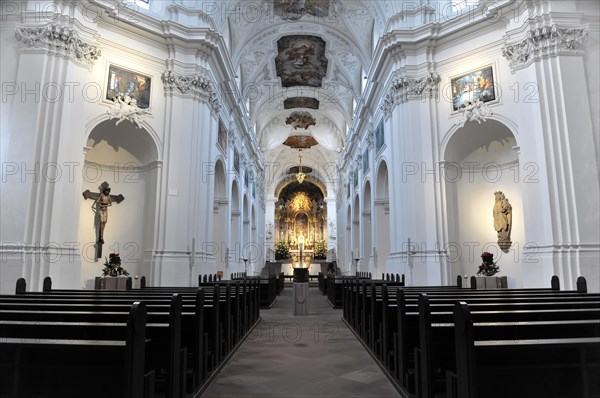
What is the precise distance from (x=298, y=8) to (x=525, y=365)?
15250 millimetres

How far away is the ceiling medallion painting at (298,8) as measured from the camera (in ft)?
48.7

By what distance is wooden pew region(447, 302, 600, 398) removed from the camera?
202 centimetres

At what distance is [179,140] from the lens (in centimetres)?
1059

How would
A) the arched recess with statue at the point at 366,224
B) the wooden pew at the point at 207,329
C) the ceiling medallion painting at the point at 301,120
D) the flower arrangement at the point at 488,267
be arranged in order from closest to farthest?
the wooden pew at the point at 207,329, the flower arrangement at the point at 488,267, the arched recess with statue at the point at 366,224, the ceiling medallion painting at the point at 301,120

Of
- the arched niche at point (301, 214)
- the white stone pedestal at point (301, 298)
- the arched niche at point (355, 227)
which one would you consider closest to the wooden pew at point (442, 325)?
the white stone pedestal at point (301, 298)

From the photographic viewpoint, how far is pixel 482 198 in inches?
431

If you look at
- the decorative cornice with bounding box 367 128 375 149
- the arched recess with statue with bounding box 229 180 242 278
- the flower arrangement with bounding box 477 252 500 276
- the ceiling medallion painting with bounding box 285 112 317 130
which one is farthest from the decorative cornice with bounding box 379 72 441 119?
the ceiling medallion painting with bounding box 285 112 317 130

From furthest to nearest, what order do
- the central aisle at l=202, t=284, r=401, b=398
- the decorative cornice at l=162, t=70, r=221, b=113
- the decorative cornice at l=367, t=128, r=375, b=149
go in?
the decorative cornice at l=367, t=128, r=375, b=149 < the decorative cornice at l=162, t=70, r=221, b=113 < the central aisle at l=202, t=284, r=401, b=398

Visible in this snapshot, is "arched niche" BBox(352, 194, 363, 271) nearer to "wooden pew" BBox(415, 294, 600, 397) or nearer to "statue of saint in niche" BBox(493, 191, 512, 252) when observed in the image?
"statue of saint in niche" BBox(493, 191, 512, 252)

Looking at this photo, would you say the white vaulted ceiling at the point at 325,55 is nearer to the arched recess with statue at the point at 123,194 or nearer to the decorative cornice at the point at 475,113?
the decorative cornice at the point at 475,113

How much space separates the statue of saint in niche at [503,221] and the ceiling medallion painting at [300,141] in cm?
1830

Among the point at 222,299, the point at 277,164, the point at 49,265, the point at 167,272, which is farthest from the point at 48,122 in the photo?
the point at 277,164

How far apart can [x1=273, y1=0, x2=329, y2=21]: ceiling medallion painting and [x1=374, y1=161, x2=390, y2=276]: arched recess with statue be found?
622 centimetres

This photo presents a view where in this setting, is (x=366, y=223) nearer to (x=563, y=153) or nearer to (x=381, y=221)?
(x=381, y=221)
